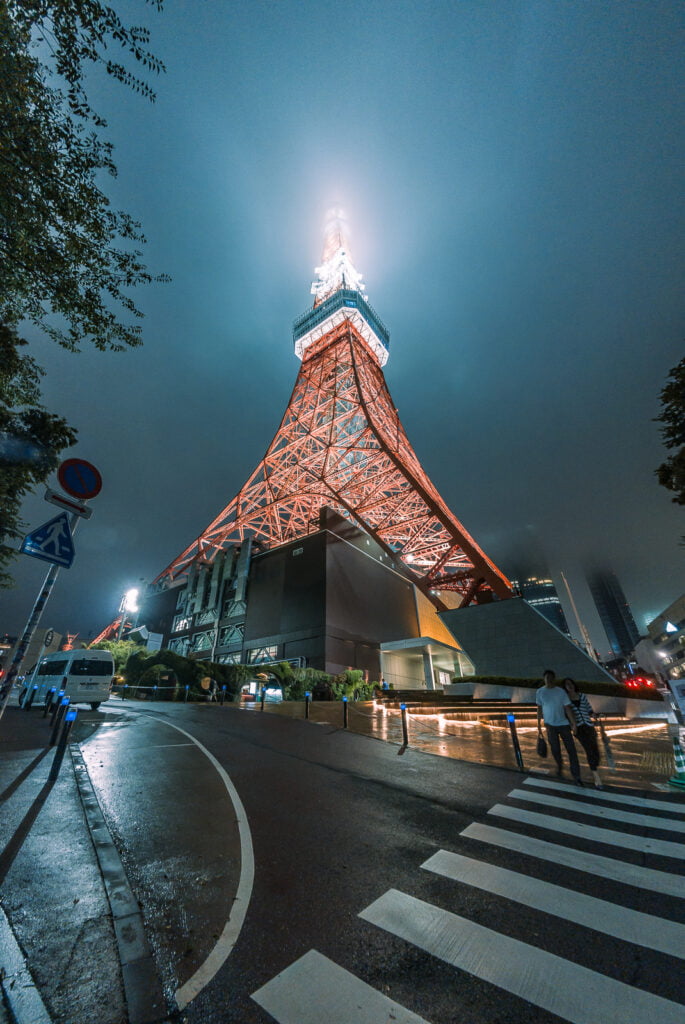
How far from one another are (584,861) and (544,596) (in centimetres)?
19127

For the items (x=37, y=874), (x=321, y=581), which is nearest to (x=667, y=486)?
(x=37, y=874)

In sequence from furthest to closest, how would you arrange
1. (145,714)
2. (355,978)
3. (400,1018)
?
(145,714), (355,978), (400,1018)

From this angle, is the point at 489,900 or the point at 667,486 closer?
the point at 489,900

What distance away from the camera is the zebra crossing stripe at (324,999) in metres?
2.12

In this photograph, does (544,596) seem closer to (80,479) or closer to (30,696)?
(30,696)

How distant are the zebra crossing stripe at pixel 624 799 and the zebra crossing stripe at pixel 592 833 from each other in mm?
1301

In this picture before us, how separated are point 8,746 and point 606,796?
11014 mm

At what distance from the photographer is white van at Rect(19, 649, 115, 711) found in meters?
15.3

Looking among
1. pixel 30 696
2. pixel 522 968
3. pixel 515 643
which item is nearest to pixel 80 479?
pixel 522 968

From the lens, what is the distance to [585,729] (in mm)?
7141

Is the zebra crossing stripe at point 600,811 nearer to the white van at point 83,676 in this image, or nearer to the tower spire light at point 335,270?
the white van at point 83,676

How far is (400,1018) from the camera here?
2115 millimetres

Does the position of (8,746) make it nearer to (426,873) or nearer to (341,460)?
(426,873)

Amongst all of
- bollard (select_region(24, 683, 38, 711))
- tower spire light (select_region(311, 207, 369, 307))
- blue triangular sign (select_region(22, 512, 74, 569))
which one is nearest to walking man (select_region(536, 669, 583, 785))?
blue triangular sign (select_region(22, 512, 74, 569))
